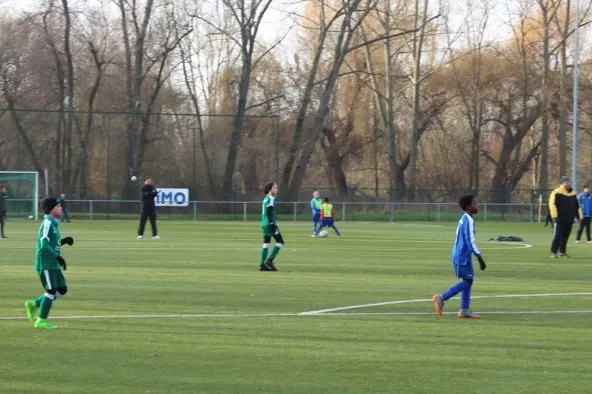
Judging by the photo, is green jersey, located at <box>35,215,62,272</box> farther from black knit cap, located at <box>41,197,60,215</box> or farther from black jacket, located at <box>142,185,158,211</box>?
black jacket, located at <box>142,185,158,211</box>

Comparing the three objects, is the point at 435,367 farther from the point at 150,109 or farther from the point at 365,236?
the point at 150,109

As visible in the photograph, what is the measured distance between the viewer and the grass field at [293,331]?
905 cm

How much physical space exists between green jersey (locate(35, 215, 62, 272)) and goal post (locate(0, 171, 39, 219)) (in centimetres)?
4054

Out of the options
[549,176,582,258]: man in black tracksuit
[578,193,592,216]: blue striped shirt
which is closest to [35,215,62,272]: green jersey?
[549,176,582,258]: man in black tracksuit

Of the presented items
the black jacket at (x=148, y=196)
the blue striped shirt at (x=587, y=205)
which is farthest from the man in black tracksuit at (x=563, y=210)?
the black jacket at (x=148, y=196)

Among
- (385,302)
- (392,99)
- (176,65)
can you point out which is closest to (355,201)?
(392,99)

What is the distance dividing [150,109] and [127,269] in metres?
43.7

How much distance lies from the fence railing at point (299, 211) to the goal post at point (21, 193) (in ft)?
6.88

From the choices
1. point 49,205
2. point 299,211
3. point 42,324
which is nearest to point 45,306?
point 42,324

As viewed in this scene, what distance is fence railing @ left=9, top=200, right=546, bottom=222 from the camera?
5312 cm

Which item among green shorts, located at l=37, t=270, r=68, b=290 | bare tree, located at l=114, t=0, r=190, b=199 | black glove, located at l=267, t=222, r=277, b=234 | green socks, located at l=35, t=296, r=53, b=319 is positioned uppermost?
bare tree, located at l=114, t=0, r=190, b=199

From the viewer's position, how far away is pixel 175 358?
1009cm

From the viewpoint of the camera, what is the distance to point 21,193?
52188 millimetres

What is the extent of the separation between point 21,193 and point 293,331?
42591mm
